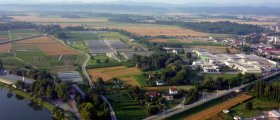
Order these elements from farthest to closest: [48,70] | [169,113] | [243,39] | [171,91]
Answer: [243,39], [48,70], [171,91], [169,113]

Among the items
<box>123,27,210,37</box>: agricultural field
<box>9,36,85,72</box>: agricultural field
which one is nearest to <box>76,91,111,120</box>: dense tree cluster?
<box>9,36,85,72</box>: agricultural field

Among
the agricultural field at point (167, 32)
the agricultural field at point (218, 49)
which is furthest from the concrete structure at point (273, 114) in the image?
the agricultural field at point (167, 32)

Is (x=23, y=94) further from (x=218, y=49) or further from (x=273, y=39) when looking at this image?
(x=273, y=39)

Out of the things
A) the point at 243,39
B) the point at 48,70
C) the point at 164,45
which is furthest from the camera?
the point at 243,39

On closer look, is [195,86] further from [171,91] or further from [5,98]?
[5,98]

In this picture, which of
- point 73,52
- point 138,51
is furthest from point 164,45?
point 73,52

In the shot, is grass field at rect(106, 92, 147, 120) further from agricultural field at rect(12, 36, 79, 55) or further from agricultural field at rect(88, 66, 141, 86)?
agricultural field at rect(12, 36, 79, 55)
